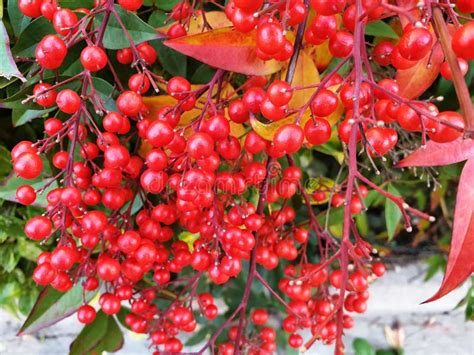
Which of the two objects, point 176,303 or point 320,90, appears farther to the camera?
point 176,303

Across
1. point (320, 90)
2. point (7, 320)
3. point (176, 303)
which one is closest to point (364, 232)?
point (176, 303)

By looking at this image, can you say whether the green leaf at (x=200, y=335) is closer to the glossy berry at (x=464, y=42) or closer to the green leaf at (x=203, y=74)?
the green leaf at (x=203, y=74)

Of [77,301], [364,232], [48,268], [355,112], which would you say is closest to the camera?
[355,112]

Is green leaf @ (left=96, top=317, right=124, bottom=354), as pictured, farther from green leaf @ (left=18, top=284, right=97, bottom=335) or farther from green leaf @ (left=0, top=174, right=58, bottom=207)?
green leaf @ (left=0, top=174, right=58, bottom=207)

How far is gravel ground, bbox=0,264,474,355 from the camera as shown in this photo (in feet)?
2.62

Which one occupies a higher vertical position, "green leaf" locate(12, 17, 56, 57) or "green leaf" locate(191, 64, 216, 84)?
"green leaf" locate(12, 17, 56, 57)

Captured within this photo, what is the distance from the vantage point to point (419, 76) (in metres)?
0.34

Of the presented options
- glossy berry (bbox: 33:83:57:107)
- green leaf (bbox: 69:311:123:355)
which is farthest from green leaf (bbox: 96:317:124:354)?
glossy berry (bbox: 33:83:57:107)

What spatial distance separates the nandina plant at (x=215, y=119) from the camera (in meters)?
0.27

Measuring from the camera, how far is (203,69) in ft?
1.42

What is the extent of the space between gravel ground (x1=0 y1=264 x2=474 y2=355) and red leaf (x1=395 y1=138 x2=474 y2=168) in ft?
1.87

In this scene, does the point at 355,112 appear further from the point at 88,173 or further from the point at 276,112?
the point at 88,173

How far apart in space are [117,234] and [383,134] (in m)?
0.23

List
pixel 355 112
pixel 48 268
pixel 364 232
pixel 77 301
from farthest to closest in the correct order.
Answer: pixel 364 232 → pixel 77 301 → pixel 48 268 → pixel 355 112
